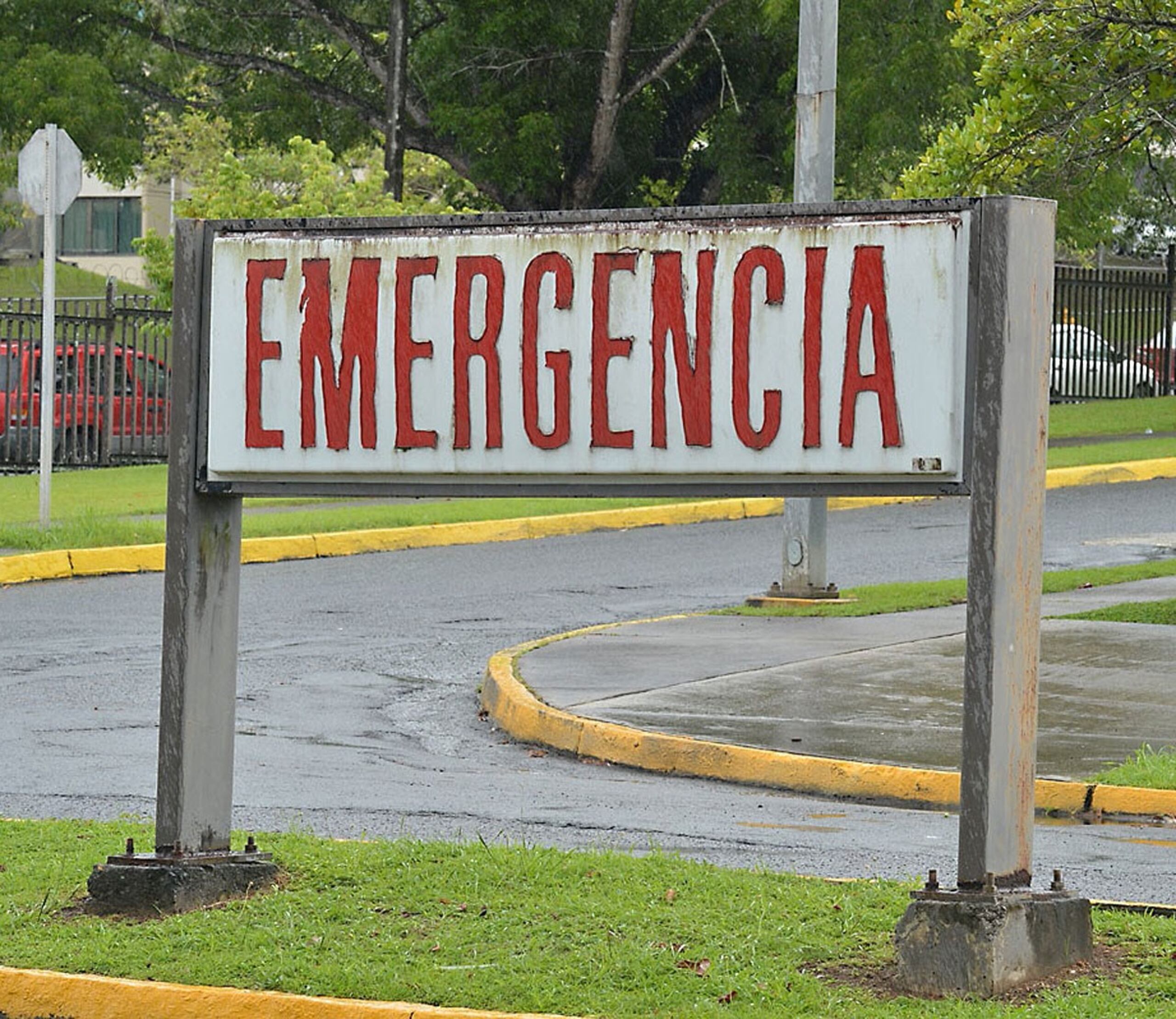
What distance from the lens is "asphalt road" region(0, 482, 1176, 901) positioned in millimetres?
8102

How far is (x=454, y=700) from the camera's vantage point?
1185cm

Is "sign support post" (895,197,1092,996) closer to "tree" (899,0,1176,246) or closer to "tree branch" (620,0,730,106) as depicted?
"tree" (899,0,1176,246)

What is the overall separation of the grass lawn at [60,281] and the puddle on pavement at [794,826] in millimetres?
49143

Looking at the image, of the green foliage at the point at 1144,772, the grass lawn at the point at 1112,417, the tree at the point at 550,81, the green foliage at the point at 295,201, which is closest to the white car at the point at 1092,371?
the grass lawn at the point at 1112,417

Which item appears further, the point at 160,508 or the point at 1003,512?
the point at 160,508

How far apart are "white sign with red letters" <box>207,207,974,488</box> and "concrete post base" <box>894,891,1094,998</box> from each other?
1.09 meters

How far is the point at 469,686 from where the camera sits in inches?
485

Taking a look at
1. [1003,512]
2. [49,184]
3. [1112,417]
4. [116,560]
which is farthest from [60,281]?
[1003,512]

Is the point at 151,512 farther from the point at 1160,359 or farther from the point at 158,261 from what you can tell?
the point at 1160,359

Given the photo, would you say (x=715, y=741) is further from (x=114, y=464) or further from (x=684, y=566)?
(x=114, y=464)

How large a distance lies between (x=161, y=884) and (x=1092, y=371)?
27867mm

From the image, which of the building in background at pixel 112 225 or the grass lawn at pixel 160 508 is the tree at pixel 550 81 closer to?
the grass lawn at pixel 160 508

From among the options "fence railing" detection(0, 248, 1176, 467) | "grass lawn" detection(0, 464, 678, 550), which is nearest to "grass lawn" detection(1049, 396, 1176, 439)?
"fence railing" detection(0, 248, 1176, 467)

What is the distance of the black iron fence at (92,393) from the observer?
25016mm
